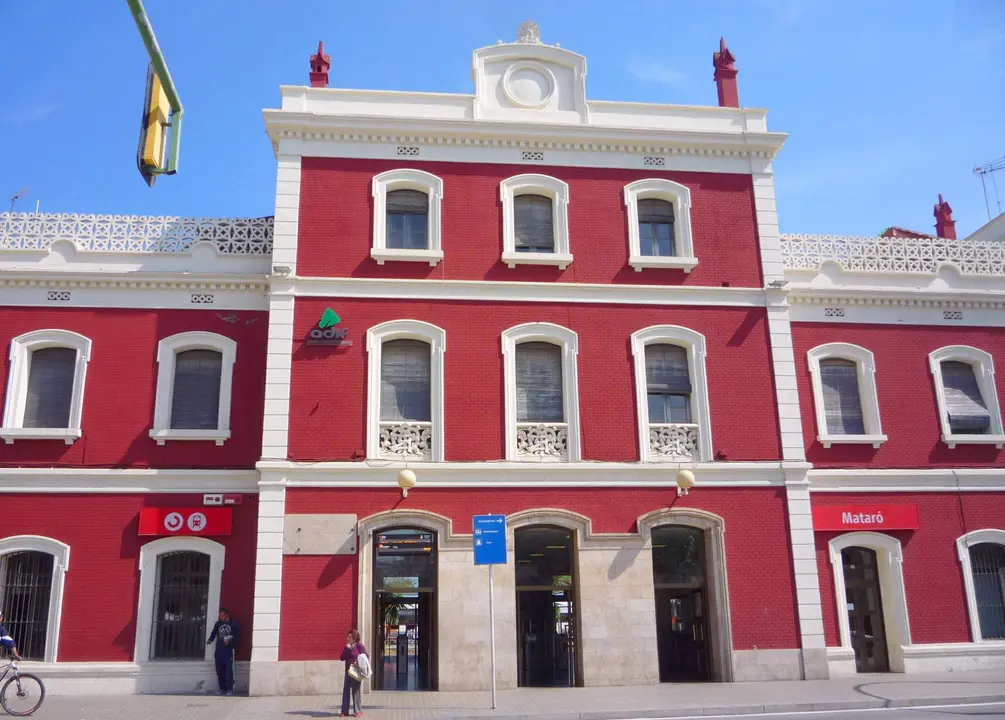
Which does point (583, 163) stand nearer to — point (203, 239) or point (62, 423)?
point (203, 239)

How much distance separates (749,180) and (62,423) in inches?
658

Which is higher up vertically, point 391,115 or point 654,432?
point 391,115

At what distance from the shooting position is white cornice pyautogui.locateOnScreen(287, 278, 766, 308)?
61.1 ft

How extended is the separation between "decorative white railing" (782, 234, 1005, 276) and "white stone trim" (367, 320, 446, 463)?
9.25m

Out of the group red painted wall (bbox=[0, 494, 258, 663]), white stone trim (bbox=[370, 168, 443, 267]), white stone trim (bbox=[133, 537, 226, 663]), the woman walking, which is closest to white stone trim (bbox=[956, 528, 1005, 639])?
white stone trim (bbox=[370, 168, 443, 267])

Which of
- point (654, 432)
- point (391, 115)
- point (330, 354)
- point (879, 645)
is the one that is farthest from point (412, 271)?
point (879, 645)

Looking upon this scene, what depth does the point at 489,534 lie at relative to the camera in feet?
49.5

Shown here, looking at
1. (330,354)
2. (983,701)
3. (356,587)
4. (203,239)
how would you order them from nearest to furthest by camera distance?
(983,701), (356,587), (330,354), (203,239)

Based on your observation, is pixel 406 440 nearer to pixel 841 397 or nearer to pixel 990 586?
pixel 841 397

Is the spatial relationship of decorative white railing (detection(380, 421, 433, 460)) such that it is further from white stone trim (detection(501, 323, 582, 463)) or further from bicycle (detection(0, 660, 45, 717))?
bicycle (detection(0, 660, 45, 717))

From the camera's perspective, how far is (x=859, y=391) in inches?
818

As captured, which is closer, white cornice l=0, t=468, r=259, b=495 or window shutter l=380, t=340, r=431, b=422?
white cornice l=0, t=468, r=259, b=495

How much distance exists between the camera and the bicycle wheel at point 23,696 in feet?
45.9

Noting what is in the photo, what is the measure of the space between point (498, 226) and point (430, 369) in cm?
370
